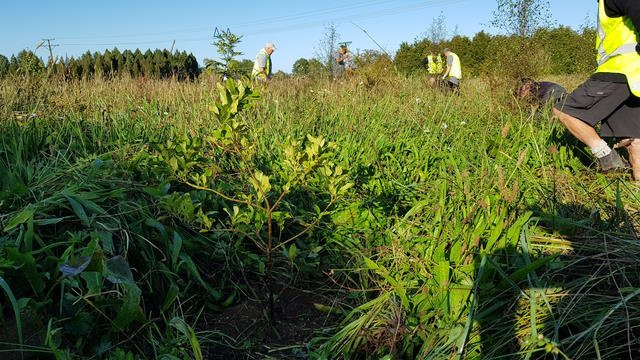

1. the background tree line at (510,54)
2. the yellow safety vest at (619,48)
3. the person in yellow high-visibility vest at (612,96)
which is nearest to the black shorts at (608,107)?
the person in yellow high-visibility vest at (612,96)

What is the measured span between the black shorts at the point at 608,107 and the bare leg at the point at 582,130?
Answer: 0.04 meters

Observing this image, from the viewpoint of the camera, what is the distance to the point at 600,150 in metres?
3.21

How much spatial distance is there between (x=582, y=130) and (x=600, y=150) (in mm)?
210

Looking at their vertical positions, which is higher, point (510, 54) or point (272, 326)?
point (510, 54)

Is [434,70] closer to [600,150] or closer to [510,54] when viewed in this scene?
[510,54]

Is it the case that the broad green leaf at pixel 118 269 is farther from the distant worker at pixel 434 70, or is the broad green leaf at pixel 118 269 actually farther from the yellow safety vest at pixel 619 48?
the distant worker at pixel 434 70

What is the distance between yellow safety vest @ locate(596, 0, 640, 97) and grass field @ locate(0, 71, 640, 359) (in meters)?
0.76

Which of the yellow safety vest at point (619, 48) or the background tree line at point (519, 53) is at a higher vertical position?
the background tree line at point (519, 53)

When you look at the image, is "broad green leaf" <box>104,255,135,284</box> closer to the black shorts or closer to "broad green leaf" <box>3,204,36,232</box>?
"broad green leaf" <box>3,204,36,232</box>

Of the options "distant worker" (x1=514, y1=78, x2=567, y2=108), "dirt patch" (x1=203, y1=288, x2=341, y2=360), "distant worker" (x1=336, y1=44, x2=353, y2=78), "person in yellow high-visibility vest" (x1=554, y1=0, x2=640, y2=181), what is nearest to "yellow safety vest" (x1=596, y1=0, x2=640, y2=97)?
"person in yellow high-visibility vest" (x1=554, y1=0, x2=640, y2=181)

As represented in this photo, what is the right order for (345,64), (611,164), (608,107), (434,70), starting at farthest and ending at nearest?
(434,70), (345,64), (608,107), (611,164)

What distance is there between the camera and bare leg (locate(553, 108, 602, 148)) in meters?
3.28

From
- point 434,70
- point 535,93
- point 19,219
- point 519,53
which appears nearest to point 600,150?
point 535,93

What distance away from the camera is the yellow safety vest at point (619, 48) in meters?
3.12
